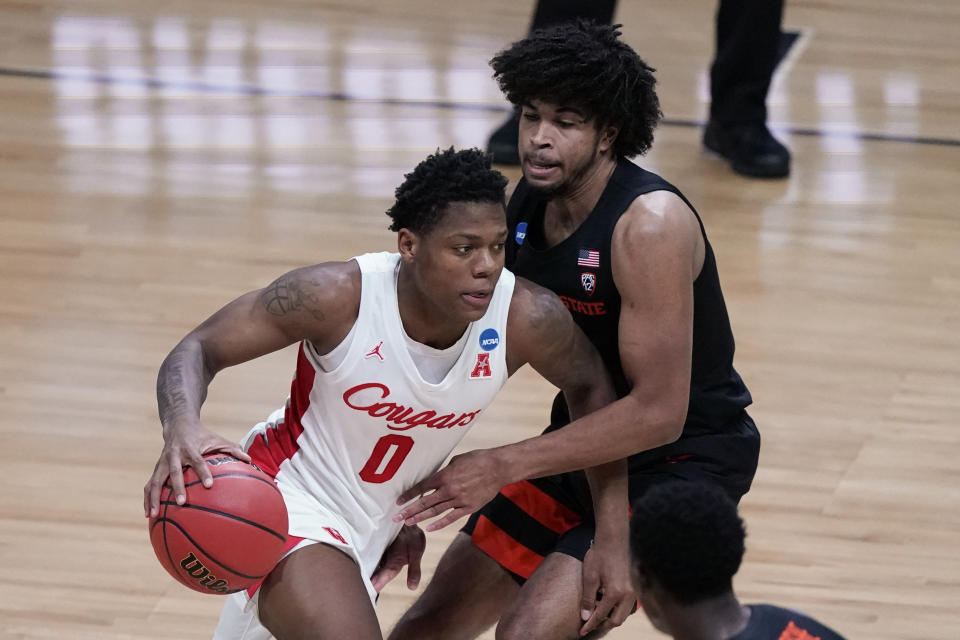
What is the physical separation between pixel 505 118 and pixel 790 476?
3.20 meters

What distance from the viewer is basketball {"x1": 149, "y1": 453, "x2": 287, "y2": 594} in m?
2.68

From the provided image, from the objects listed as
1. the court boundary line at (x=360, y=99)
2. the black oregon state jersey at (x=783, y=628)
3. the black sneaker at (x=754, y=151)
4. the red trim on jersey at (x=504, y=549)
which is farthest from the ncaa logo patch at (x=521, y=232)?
the court boundary line at (x=360, y=99)

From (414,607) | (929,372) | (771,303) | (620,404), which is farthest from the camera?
(771,303)

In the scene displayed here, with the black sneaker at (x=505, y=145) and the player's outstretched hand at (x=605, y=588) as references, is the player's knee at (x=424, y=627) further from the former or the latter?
the black sneaker at (x=505, y=145)

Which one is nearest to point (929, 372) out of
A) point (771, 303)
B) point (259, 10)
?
point (771, 303)

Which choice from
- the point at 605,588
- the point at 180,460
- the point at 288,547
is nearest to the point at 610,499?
the point at 605,588

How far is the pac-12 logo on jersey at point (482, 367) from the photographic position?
3.04 meters

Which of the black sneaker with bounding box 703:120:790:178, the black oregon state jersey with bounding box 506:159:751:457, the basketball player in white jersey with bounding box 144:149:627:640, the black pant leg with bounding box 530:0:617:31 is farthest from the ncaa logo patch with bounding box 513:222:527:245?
the black sneaker with bounding box 703:120:790:178

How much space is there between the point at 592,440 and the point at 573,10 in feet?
11.2

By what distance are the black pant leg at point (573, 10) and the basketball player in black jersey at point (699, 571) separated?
399 cm

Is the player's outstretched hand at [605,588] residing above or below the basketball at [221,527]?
below

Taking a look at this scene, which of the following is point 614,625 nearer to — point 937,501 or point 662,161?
point 937,501

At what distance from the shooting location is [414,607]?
132 inches

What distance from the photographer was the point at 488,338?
3039mm
